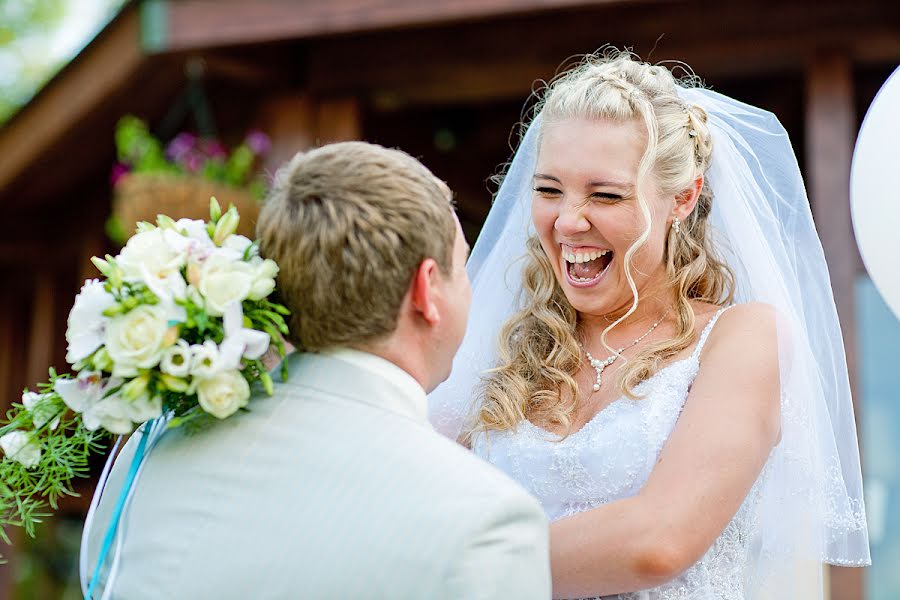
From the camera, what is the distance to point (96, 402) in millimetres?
1859

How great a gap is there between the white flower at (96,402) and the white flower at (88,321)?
0.05 meters

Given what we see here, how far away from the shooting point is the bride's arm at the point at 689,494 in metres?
2.10

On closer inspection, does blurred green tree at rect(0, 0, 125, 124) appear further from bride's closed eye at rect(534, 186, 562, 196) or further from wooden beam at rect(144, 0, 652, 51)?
bride's closed eye at rect(534, 186, 562, 196)

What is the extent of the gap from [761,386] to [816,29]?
3.07m

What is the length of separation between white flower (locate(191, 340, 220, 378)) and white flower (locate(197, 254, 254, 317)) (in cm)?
6

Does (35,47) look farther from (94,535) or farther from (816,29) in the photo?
(94,535)

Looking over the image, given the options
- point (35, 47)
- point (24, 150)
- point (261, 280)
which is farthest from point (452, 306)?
point (35, 47)

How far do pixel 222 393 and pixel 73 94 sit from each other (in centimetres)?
498

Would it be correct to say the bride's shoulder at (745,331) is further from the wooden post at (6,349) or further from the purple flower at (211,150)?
the wooden post at (6,349)

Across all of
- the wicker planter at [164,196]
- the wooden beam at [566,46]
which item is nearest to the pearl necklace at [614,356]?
the wooden beam at [566,46]

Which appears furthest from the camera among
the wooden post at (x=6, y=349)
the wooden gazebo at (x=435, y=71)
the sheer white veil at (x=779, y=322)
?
the wooden post at (x=6, y=349)

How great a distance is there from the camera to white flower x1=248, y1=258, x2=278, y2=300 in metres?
1.79

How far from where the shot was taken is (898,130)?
7.94 feet

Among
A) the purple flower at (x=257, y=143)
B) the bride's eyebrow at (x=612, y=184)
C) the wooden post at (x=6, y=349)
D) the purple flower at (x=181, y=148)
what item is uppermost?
the purple flower at (x=257, y=143)
